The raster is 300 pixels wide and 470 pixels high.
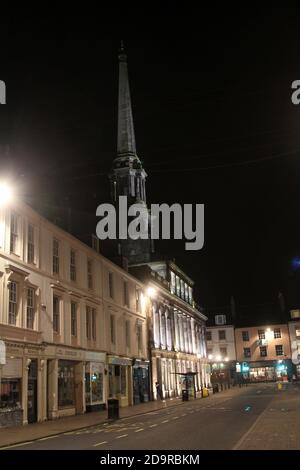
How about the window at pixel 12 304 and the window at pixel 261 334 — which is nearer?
the window at pixel 12 304

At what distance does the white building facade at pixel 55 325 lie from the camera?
25875 mm

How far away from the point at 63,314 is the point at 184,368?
37.7 metres

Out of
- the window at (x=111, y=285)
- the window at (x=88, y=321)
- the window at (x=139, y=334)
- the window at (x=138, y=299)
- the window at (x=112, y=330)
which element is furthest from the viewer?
the window at (x=138, y=299)

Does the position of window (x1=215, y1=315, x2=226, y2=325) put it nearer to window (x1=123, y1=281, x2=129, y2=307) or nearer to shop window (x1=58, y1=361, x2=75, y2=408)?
window (x1=123, y1=281, x2=129, y2=307)

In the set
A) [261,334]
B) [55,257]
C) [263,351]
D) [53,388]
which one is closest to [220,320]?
[261,334]

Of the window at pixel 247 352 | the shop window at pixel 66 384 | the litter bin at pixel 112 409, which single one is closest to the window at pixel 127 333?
the shop window at pixel 66 384

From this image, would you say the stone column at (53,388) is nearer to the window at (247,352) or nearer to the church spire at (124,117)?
the church spire at (124,117)

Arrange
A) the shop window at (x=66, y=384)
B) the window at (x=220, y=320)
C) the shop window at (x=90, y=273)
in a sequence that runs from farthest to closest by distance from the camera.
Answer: the window at (x=220, y=320)
the shop window at (x=90, y=273)
the shop window at (x=66, y=384)

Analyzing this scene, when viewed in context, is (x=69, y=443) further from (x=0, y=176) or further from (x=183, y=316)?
(x=183, y=316)

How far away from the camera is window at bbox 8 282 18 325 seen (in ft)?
85.5

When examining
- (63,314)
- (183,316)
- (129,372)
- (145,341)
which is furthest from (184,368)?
(63,314)

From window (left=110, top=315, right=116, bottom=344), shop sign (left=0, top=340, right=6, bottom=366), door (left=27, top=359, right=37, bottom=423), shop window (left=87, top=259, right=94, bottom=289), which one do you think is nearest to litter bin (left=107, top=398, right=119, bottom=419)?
door (left=27, top=359, right=37, bottom=423)

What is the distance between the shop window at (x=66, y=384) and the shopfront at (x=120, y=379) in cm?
632

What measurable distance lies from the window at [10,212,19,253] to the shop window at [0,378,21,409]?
653cm
